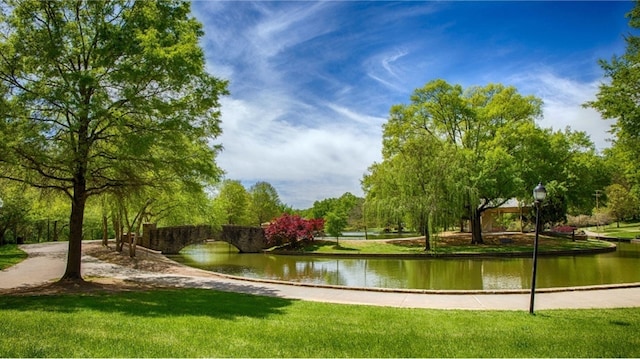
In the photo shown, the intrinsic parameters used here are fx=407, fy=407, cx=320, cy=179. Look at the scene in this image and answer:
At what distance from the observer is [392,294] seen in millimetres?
12891

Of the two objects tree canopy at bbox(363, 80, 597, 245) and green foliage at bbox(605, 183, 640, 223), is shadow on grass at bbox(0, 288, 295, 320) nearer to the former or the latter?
tree canopy at bbox(363, 80, 597, 245)

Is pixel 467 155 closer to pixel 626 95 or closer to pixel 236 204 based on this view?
pixel 626 95

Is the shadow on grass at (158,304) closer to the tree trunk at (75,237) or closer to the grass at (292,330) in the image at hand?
the grass at (292,330)

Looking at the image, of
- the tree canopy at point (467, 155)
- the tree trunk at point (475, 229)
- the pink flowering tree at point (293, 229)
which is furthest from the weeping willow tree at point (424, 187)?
the pink flowering tree at point (293, 229)

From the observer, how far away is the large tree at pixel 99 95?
11.4 metres

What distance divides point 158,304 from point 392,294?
691 centimetres

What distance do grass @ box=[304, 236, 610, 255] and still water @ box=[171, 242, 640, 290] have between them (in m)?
2.13

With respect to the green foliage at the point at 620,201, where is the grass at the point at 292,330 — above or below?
below

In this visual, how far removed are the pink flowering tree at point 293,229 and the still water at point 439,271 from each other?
4741 millimetres

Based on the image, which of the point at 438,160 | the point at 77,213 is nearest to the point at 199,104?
the point at 77,213

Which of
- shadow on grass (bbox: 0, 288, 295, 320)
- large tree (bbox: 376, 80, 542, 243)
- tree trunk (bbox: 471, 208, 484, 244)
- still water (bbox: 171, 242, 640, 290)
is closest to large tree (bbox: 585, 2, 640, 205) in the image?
still water (bbox: 171, 242, 640, 290)

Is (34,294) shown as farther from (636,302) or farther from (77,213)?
(636,302)

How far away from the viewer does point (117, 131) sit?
519 inches

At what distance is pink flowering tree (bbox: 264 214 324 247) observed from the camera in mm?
35531
